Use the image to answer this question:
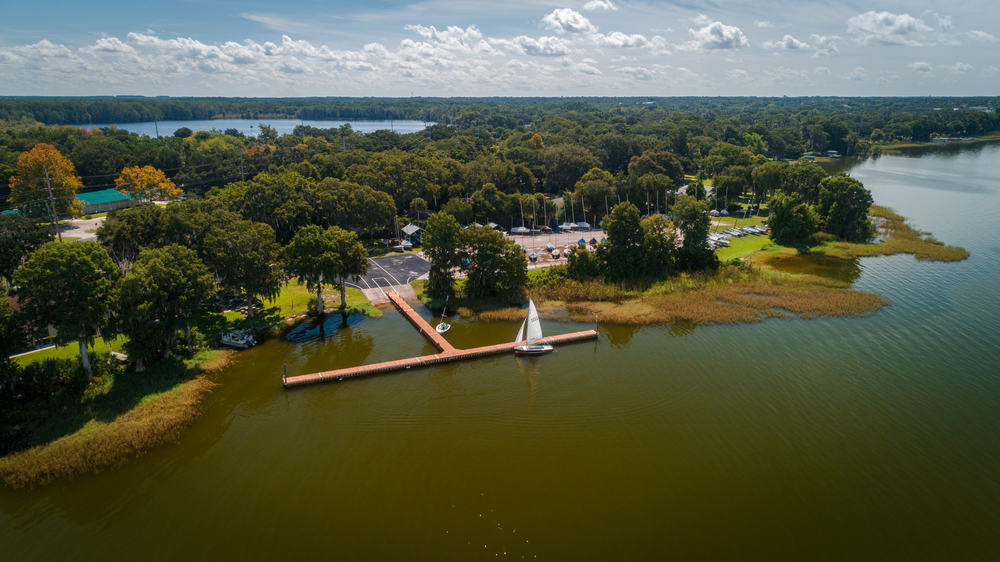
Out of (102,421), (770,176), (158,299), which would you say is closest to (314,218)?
(158,299)

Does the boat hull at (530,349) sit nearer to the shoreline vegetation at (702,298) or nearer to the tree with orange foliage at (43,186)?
the shoreline vegetation at (702,298)

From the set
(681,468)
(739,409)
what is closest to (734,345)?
(739,409)

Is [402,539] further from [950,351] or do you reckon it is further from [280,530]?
[950,351]

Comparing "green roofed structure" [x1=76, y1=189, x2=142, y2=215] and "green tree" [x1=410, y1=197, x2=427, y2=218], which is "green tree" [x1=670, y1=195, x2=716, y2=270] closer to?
"green tree" [x1=410, y1=197, x2=427, y2=218]

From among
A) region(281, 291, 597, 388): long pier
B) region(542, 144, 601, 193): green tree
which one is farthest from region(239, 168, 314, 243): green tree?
region(542, 144, 601, 193): green tree

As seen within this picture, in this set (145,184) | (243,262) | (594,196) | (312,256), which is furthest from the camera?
(145,184)

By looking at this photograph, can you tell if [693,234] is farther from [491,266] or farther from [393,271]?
[393,271]
